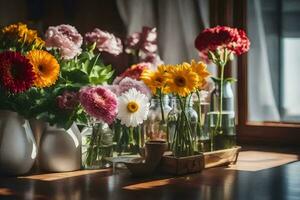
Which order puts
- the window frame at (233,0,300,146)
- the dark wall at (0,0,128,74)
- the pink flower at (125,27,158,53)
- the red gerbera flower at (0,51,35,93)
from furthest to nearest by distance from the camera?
the dark wall at (0,0,128,74)
the pink flower at (125,27,158,53)
the window frame at (233,0,300,146)
the red gerbera flower at (0,51,35,93)

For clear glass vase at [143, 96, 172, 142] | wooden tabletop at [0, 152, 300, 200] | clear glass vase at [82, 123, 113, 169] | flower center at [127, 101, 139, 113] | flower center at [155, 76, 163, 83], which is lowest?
wooden tabletop at [0, 152, 300, 200]

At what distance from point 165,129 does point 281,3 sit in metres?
0.71

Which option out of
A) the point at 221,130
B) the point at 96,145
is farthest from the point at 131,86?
the point at 221,130

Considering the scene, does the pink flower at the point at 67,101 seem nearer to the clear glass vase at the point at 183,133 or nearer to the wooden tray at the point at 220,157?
the clear glass vase at the point at 183,133

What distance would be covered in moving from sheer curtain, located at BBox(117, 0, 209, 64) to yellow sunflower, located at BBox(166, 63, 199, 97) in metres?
→ 0.76

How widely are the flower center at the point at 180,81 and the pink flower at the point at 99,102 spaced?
17cm

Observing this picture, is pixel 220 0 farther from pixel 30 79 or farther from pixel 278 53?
pixel 30 79

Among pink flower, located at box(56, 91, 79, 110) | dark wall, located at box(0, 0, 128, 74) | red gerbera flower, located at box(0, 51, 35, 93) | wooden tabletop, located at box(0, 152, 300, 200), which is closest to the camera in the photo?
wooden tabletop, located at box(0, 152, 300, 200)

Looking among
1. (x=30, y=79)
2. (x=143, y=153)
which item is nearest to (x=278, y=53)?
(x=143, y=153)

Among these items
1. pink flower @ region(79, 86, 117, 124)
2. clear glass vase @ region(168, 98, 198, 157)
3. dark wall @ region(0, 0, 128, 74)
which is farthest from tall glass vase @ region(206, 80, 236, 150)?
dark wall @ region(0, 0, 128, 74)

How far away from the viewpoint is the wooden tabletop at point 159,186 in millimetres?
1225

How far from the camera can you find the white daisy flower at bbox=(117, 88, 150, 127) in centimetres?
153

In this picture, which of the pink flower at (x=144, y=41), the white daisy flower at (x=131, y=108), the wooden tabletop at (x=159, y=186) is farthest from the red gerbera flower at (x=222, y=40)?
the pink flower at (x=144, y=41)

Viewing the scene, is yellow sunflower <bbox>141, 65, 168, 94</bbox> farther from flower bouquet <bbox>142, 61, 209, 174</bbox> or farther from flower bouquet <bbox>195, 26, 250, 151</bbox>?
flower bouquet <bbox>195, 26, 250, 151</bbox>
